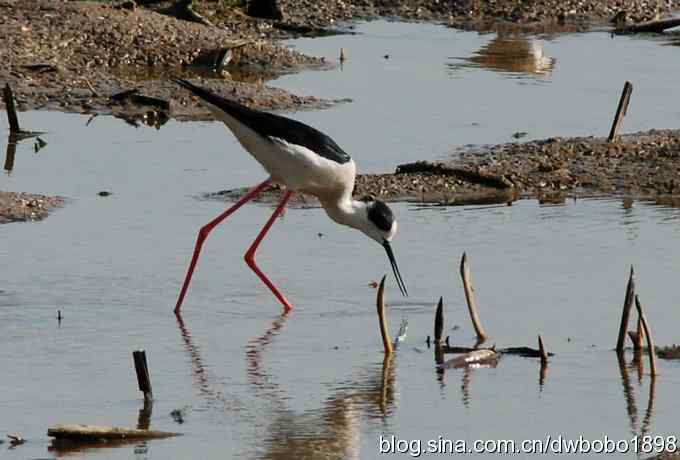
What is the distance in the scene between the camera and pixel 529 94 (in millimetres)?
13633

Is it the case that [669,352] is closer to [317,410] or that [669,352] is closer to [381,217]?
[317,410]

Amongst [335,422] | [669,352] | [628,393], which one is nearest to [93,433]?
[335,422]

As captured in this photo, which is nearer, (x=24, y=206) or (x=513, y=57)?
(x=24, y=206)

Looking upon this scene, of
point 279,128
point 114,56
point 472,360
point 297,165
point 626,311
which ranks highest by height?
point 279,128

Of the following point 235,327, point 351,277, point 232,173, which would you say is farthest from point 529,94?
point 235,327

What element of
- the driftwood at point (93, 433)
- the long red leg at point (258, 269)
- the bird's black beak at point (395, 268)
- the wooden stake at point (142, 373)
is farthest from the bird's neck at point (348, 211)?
the driftwood at point (93, 433)

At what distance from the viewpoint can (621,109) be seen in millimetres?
10836

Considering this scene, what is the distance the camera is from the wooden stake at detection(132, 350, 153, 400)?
6.05 meters

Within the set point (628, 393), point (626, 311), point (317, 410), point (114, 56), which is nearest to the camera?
point (317, 410)

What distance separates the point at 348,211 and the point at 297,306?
683 millimetres

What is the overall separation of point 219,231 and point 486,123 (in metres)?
3.57

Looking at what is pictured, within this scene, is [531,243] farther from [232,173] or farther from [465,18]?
[465,18]

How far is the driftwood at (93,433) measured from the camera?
5.65 metres

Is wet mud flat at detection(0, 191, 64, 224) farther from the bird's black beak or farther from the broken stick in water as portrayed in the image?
the broken stick in water
